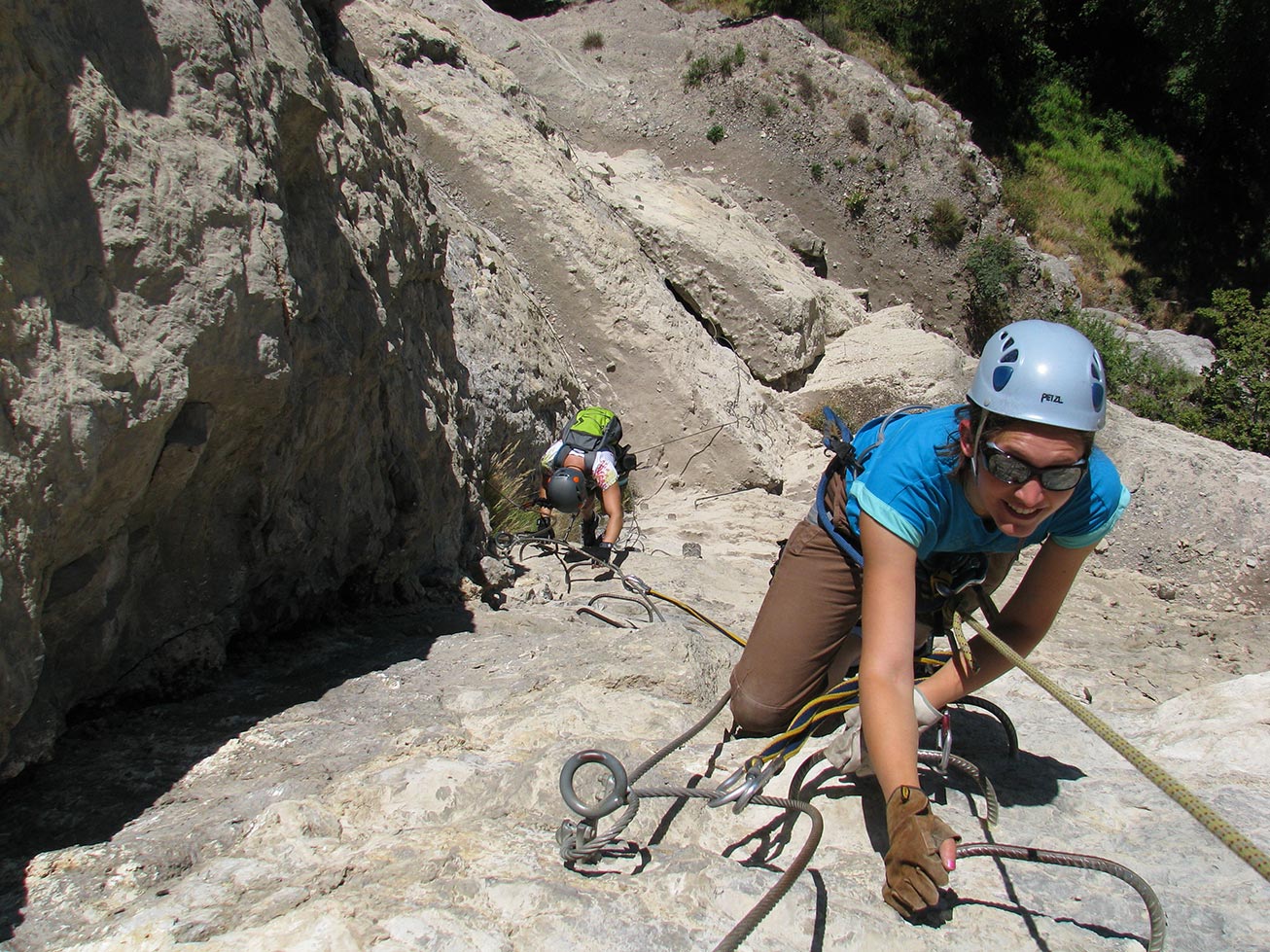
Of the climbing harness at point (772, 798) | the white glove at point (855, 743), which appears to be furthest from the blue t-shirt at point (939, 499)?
the climbing harness at point (772, 798)

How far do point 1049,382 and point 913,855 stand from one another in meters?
1.00

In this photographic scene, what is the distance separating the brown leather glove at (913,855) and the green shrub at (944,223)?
14.2 metres

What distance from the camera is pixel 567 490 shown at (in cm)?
582

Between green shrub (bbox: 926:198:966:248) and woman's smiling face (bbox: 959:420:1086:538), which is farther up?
green shrub (bbox: 926:198:966:248)

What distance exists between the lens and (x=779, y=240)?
40.2ft

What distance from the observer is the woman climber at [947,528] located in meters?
1.96

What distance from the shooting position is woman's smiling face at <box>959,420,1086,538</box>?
1.99 metres

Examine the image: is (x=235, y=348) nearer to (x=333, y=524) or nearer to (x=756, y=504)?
(x=333, y=524)

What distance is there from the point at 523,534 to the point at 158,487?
3227mm

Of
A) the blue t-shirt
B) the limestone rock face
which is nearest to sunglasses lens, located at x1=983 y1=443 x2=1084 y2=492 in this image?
the blue t-shirt

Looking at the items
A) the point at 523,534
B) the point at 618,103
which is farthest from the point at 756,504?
the point at 618,103

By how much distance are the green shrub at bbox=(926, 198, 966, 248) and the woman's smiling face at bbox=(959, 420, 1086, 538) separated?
1369 cm

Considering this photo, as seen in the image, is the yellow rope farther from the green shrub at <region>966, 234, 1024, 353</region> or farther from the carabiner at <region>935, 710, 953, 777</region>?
the green shrub at <region>966, 234, 1024, 353</region>

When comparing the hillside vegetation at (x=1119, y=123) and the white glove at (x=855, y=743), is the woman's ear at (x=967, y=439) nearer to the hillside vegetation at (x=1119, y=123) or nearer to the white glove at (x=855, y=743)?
the white glove at (x=855, y=743)
